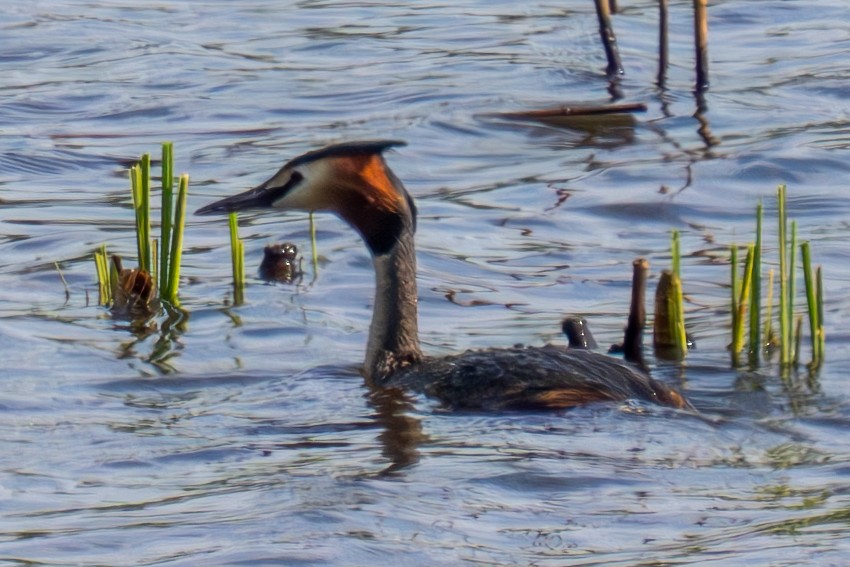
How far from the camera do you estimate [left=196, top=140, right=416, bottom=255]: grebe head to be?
24.3ft

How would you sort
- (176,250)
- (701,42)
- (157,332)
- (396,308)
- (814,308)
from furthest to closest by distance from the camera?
(701,42) < (157,332) < (176,250) < (396,308) < (814,308)

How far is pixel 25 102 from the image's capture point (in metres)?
13.6

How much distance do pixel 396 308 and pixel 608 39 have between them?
21.5 ft

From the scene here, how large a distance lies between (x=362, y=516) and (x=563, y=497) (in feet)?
2.10

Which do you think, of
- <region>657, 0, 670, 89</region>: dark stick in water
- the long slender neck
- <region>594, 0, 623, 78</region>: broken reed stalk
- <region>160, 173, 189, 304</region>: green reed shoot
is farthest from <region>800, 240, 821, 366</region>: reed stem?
<region>594, 0, 623, 78</region>: broken reed stalk

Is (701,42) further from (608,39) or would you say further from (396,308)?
(396,308)

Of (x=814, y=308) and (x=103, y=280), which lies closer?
(x=814, y=308)

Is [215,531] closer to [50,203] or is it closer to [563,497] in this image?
[563,497]

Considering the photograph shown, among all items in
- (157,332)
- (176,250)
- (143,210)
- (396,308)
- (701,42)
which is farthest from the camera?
(701,42)

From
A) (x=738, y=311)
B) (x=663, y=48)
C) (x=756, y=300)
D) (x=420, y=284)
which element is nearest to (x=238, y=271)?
(x=420, y=284)

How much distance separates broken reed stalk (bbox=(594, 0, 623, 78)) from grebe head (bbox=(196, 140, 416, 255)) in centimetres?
600

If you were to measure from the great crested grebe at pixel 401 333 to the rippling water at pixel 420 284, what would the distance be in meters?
0.10

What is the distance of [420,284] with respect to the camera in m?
9.02

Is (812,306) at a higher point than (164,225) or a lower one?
lower
